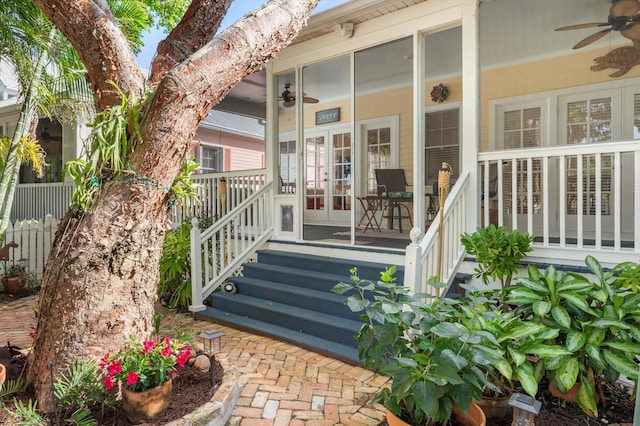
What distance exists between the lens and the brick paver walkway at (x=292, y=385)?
2.46 meters

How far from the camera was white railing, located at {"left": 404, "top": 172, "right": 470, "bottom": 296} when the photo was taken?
9.57 feet

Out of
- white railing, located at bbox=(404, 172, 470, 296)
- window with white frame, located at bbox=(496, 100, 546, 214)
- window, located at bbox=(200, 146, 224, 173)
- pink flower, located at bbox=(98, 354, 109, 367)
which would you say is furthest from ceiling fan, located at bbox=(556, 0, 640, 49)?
window, located at bbox=(200, 146, 224, 173)

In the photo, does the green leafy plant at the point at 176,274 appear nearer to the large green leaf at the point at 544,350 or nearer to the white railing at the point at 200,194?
the white railing at the point at 200,194

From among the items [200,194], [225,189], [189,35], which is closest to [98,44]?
[189,35]

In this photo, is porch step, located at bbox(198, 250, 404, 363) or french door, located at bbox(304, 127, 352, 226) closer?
porch step, located at bbox(198, 250, 404, 363)

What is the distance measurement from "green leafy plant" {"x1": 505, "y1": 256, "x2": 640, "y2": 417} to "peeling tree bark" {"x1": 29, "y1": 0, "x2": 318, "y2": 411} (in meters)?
2.29

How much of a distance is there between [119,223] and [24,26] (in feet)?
10.6

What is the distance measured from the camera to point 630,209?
5008 mm

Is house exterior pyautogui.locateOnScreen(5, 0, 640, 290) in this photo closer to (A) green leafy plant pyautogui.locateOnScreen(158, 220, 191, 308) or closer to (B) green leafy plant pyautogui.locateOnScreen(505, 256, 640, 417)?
(A) green leafy plant pyautogui.locateOnScreen(158, 220, 191, 308)

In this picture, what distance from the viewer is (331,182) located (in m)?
7.46

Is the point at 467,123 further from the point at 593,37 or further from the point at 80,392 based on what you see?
the point at 80,392

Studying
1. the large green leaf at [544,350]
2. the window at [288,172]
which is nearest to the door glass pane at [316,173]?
the window at [288,172]

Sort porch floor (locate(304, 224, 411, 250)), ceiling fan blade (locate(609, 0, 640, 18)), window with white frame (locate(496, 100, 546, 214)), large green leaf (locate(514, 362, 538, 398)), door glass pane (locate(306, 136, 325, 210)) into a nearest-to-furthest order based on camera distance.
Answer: large green leaf (locate(514, 362, 538, 398)) < ceiling fan blade (locate(609, 0, 640, 18)) < porch floor (locate(304, 224, 411, 250)) < window with white frame (locate(496, 100, 546, 214)) < door glass pane (locate(306, 136, 325, 210))

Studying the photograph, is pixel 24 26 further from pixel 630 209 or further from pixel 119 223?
pixel 630 209
